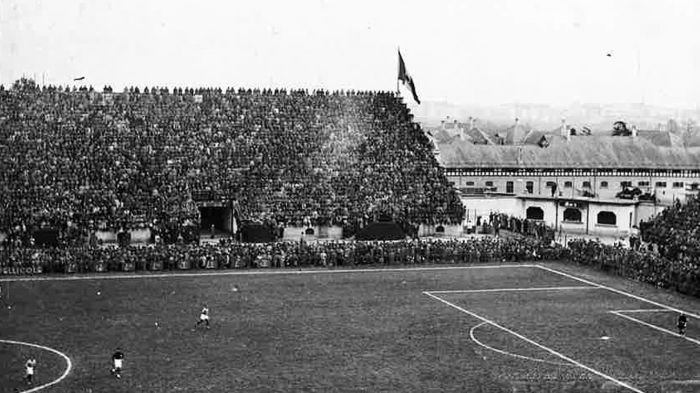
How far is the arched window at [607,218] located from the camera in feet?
201

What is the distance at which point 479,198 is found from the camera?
217ft

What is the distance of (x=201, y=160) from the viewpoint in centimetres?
5609

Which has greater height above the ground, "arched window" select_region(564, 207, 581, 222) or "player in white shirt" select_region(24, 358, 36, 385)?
"arched window" select_region(564, 207, 581, 222)

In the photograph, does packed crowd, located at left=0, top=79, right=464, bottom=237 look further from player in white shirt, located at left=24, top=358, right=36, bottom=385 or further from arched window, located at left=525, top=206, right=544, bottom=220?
player in white shirt, located at left=24, top=358, right=36, bottom=385

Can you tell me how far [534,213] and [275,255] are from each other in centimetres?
2488

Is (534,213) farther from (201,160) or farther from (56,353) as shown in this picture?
(56,353)

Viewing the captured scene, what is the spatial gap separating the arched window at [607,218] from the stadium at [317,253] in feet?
0.37

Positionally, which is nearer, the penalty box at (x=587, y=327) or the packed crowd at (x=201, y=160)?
the penalty box at (x=587, y=327)

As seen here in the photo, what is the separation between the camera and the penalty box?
91.1ft

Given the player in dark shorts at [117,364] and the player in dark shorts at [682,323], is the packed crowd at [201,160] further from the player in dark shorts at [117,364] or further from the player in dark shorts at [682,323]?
the player in dark shorts at [682,323]

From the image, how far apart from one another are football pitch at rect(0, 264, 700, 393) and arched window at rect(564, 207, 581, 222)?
1879 cm

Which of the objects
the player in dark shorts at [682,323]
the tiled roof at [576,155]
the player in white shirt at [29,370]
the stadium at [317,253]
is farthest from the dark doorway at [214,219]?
the player in white shirt at [29,370]

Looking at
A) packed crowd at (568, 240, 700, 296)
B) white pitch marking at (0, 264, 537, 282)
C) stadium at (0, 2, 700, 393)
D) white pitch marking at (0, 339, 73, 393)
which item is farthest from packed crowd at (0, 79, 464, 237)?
white pitch marking at (0, 339, 73, 393)

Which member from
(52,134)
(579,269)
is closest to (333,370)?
(579,269)
